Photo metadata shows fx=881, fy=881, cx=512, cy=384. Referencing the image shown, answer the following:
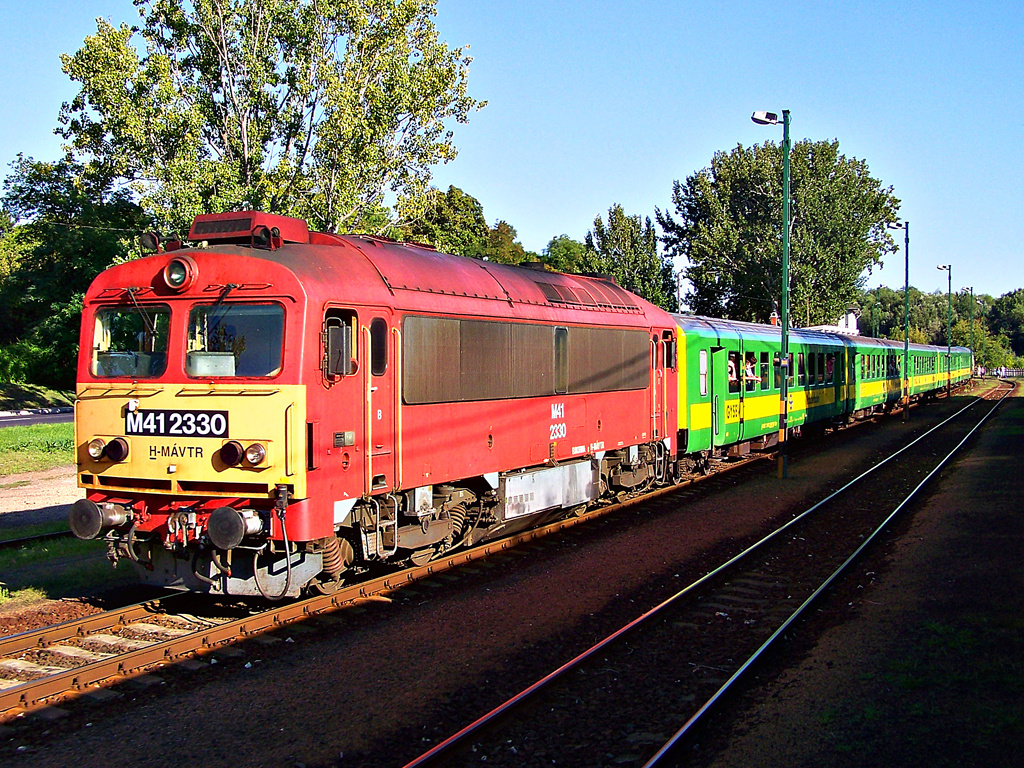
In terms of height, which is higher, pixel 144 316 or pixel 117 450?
pixel 144 316

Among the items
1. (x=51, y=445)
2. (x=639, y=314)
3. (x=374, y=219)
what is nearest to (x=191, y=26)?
(x=374, y=219)

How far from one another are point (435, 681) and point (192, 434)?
3.32 m

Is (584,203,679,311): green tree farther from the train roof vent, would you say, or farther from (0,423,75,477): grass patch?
the train roof vent

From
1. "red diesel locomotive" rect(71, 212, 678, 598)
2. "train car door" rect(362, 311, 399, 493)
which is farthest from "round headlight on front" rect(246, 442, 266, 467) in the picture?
"train car door" rect(362, 311, 399, 493)

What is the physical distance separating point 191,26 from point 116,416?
18.8 m

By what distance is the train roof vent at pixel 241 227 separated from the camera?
364 inches

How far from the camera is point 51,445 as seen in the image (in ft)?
80.2

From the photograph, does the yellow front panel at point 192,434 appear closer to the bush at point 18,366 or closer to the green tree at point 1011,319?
the bush at point 18,366

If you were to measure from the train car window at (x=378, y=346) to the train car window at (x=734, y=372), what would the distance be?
13.4m

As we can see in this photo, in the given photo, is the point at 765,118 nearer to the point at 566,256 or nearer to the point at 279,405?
the point at 279,405

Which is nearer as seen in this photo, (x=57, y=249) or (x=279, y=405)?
(x=279, y=405)

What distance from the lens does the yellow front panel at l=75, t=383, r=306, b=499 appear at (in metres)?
8.21

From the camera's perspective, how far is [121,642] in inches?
323

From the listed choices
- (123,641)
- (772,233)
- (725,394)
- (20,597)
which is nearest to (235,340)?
(123,641)
